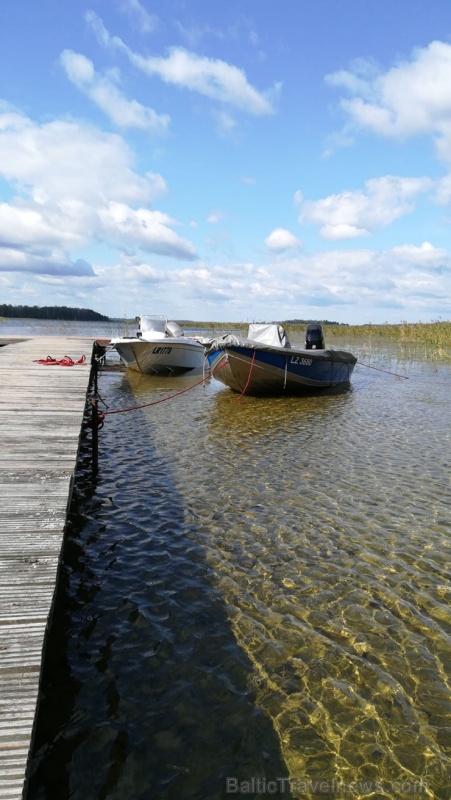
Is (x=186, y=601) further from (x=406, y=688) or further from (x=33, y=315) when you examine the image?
(x=33, y=315)

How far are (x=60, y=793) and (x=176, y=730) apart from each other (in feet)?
2.52

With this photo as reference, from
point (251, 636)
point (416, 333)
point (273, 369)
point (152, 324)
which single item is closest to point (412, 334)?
point (416, 333)

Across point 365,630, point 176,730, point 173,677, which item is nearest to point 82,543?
point 173,677

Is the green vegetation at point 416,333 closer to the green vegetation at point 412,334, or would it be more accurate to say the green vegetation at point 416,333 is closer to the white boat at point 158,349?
the green vegetation at point 412,334

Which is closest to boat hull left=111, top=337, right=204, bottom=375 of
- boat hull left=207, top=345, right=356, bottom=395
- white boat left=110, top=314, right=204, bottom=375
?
white boat left=110, top=314, right=204, bottom=375

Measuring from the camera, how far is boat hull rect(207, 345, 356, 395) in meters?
A: 15.5

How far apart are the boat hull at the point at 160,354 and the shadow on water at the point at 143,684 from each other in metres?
16.3

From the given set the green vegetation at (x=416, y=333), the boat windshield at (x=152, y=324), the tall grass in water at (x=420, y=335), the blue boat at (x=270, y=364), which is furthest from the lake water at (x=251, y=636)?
the green vegetation at (x=416, y=333)

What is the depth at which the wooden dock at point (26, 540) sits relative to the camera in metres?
2.04

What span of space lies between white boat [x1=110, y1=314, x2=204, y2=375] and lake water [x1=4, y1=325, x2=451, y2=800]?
1341cm

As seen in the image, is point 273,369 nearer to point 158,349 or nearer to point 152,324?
point 158,349

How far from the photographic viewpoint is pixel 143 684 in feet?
11.6

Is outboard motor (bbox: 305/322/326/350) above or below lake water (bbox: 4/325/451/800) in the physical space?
above

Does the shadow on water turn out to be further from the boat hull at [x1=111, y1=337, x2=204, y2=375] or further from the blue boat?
the boat hull at [x1=111, y1=337, x2=204, y2=375]
